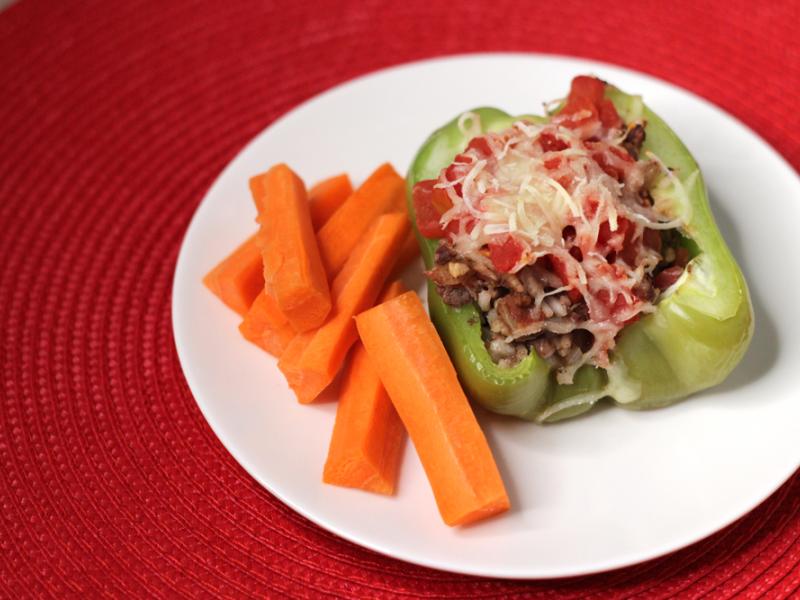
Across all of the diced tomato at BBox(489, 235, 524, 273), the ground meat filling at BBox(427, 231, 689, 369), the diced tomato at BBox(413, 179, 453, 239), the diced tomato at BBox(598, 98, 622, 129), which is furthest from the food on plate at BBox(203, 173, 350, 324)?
the diced tomato at BBox(598, 98, 622, 129)

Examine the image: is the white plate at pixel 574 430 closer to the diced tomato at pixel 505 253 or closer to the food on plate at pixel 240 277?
the food on plate at pixel 240 277

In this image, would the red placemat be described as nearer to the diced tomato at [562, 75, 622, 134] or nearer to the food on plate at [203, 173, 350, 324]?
the food on plate at [203, 173, 350, 324]

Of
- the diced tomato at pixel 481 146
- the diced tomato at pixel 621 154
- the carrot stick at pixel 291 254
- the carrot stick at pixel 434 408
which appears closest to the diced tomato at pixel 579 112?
the diced tomato at pixel 621 154

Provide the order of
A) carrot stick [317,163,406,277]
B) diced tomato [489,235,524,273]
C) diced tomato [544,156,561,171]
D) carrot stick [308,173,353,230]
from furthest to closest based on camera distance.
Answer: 1. carrot stick [308,173,353,230]
2. carrot stick [317,163,406,277]
3. diced tomato [544,156,561,171]
4. diced tomato [489,235,524,273]

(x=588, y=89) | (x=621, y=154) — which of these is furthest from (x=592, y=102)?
(x=621, y=154)

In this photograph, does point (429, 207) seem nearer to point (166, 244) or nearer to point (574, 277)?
point (574, 277)

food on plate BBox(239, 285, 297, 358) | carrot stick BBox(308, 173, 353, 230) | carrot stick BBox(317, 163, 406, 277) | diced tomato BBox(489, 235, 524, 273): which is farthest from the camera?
carrot stick BBox(308, 173, 353, 230)
